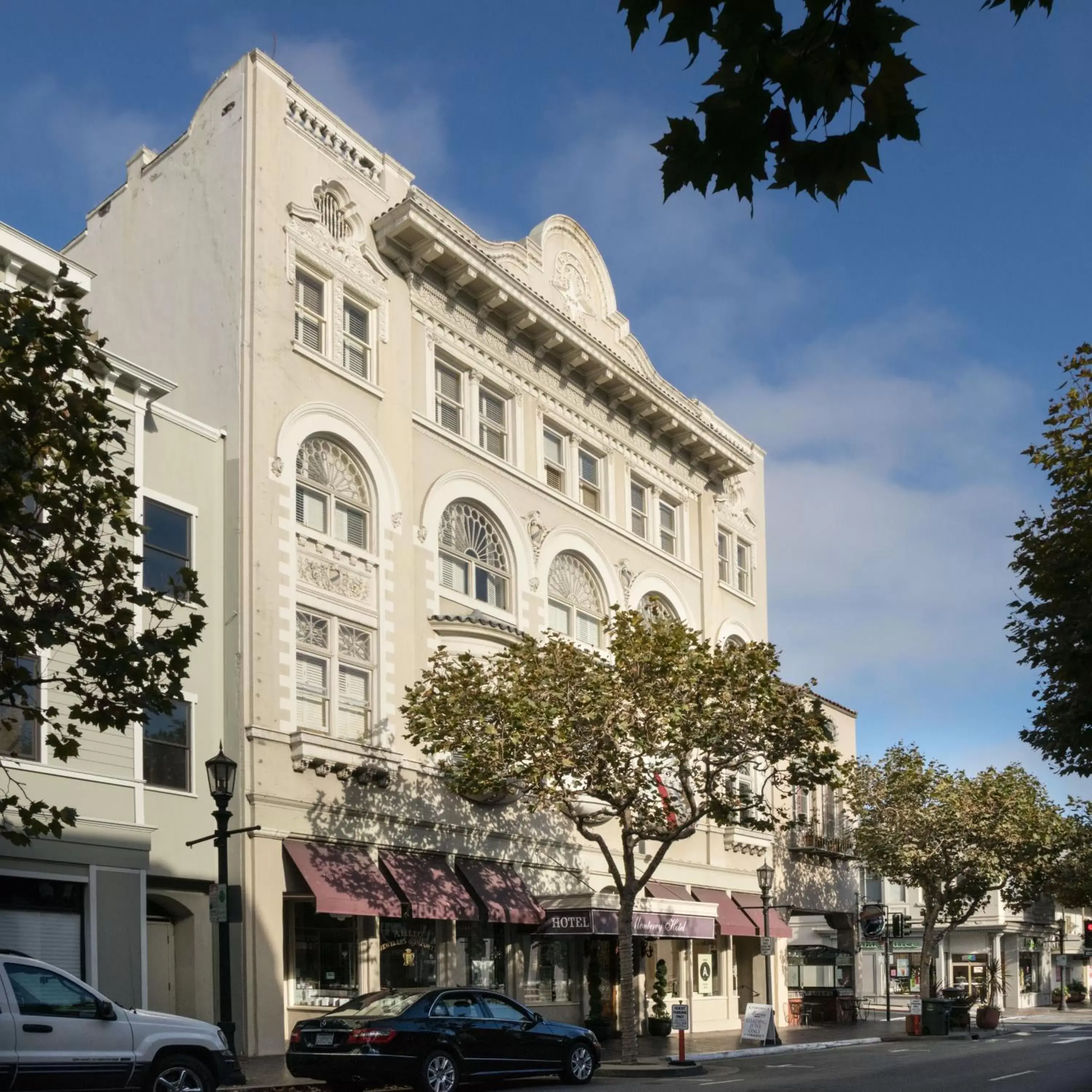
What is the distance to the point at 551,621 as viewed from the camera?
114ft

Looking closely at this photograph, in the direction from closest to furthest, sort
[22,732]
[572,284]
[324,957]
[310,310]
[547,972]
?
[22,732]
[324,957]
[310,310]
[547,972]
[572,284]

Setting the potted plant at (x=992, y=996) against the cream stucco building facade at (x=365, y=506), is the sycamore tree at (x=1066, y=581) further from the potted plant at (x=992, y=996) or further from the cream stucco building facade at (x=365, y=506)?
the potted plant at (x=992, y=996)

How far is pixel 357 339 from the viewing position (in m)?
30.1

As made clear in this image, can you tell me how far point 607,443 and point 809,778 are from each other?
1363 centimetres

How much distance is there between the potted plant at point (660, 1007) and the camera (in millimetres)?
35062

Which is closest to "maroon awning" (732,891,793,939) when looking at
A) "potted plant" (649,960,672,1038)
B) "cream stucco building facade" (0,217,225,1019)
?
"potted plant" (649,960,672,1038)

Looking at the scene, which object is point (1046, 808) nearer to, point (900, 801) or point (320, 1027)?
point (900, 801)

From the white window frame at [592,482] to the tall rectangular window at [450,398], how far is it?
4.69 m

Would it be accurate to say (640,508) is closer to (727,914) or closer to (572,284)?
(572,284)

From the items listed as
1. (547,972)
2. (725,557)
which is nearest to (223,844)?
(547,972)

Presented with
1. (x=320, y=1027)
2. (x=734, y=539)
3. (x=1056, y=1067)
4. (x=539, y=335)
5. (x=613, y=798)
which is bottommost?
(x=1056, y=1067)

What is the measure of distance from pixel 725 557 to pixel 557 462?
10167 millimetres

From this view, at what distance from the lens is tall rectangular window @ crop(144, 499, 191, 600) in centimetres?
2456

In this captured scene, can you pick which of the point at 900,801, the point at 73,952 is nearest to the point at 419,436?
the point at 73,952
